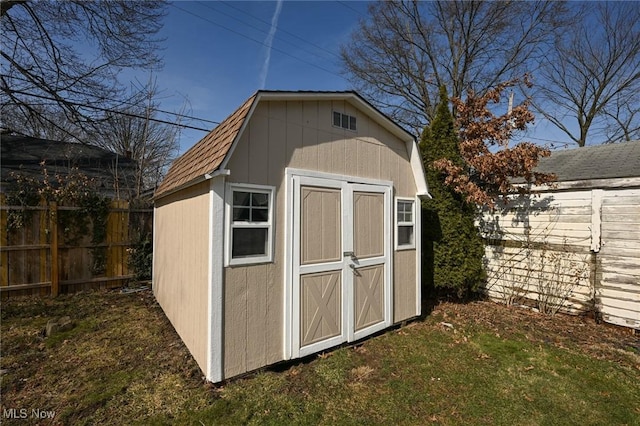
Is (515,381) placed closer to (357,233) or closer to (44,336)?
(357,233)

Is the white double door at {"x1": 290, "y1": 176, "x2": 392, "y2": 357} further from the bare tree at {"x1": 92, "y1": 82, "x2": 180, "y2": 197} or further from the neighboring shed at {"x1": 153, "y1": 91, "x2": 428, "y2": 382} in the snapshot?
the bare tree at {"x1": 92, "y1": 82, "x2": 180, "y2": 197}

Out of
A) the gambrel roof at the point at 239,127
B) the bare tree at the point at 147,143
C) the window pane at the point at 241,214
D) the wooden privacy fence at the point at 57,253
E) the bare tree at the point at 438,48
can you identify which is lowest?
the wooden privacy fence at the point at 57,253

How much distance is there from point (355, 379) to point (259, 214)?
7.36ft

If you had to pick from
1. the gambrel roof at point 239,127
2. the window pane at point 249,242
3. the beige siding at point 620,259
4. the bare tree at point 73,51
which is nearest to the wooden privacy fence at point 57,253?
the bare tree at point 73,51

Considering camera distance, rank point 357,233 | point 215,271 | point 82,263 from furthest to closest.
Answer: point 82,263 < point 357,233 < point 215,271

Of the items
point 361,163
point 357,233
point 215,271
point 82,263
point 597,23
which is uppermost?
point 597,23

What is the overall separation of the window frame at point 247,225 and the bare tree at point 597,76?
17.3 meters

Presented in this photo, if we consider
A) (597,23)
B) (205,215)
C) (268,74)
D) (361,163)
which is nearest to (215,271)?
(205,215)

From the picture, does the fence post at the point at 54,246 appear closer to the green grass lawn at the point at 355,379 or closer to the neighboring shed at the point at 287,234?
the green grass lawn at the point at 355,379

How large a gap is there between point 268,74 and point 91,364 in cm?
1066

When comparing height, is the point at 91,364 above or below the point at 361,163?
below

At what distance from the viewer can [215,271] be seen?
3188 mm

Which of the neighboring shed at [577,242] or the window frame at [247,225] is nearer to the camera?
the window frame at [247,225]

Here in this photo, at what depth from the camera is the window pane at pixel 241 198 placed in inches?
134
